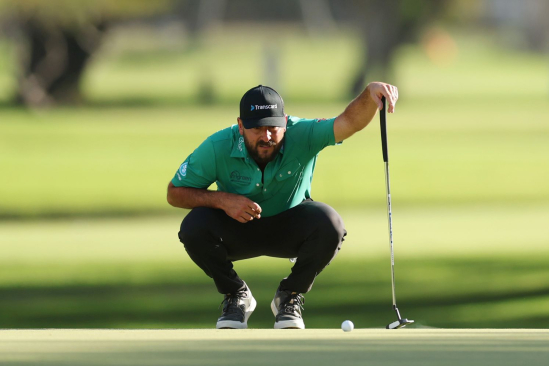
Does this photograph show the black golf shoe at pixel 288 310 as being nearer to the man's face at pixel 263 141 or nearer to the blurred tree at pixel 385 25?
the man's face at pixel 263 141

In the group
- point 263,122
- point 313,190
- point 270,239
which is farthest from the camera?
point 313,190

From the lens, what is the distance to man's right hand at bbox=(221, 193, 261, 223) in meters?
5.84

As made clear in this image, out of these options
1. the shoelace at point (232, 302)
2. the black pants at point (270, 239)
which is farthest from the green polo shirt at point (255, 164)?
the shoelace at point (232, 302)

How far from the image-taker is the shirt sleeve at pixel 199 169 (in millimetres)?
6008

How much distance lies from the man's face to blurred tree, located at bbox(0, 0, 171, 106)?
28668 mm

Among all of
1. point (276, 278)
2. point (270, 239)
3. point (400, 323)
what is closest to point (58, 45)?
point (276, 278)

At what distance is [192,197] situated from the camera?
19.9ft

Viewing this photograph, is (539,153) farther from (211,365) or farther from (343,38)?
(343,38)

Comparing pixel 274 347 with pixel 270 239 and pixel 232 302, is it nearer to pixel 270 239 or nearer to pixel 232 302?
pixel 232 302

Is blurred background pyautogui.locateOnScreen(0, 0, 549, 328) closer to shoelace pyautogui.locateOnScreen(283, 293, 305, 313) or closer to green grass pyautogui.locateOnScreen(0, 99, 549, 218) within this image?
green grass pyautogui.locateOnScreen(0, 99, 549, 218)

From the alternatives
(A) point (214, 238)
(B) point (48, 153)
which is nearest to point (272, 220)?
(A) point (214, 238)

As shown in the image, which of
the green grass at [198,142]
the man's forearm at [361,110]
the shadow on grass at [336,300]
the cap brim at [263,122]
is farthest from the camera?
the green grass at [198,142]

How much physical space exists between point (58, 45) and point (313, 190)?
23320 mm

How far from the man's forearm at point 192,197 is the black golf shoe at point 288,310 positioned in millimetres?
540
